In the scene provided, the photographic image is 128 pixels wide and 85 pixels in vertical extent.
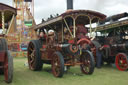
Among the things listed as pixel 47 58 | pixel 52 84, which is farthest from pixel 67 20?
pixel 52 84

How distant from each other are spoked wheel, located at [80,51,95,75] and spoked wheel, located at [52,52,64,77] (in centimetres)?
105

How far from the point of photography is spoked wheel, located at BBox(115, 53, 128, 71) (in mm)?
6939

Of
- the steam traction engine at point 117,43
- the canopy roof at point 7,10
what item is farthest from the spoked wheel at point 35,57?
the steam traction engine at point 117,43

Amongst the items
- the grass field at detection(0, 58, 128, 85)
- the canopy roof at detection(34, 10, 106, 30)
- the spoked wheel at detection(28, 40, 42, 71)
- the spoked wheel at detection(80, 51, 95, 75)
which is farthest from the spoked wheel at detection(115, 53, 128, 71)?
the spoked wheel at detection(28, 40, 42, 71)

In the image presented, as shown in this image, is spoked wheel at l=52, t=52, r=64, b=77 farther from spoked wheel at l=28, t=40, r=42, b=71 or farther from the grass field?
spoked wheel at l=28, t=40, r=42, b=71

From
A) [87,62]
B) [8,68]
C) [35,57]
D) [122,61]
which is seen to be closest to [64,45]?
[87,62]

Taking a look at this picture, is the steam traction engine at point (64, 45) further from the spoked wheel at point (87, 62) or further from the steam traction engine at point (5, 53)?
the steam traction engine at point (5, 53)

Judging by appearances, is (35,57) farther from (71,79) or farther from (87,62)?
(71,79)

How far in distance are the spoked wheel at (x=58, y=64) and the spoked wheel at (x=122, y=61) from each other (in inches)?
114

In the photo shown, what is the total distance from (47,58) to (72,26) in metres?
1.47

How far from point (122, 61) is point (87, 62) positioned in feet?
6.14

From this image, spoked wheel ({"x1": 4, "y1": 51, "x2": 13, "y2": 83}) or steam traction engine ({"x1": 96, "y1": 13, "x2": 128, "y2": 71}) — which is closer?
spoked wheel ({"x1": 4, "y1": 51, "x2": 13, "y2": 83})

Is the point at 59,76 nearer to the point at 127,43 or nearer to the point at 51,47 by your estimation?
the point at 51,47

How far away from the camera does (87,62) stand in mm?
6117
